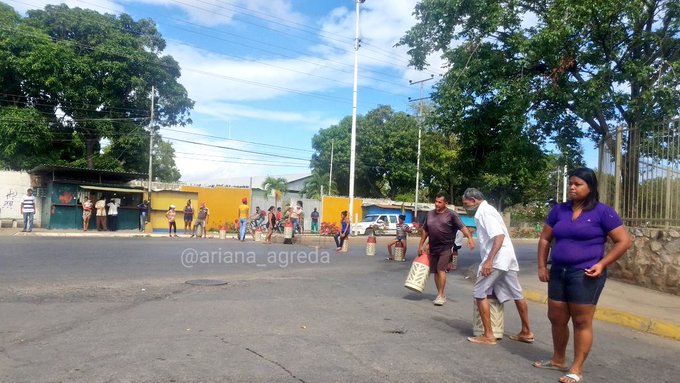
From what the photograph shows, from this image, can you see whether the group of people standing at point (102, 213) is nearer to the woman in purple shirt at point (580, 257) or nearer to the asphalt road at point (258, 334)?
the asphalt road at point (258, 334)

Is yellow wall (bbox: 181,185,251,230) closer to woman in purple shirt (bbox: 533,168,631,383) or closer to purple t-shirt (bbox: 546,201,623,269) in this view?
woman in purple shirt (bbox: 533,168,631,383)

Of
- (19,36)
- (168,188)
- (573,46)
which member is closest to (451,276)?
(573,46)

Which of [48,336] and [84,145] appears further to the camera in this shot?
[84,145]

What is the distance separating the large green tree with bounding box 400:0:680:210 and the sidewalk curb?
12.9 ft

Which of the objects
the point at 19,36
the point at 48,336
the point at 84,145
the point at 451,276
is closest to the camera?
the point at 48,336

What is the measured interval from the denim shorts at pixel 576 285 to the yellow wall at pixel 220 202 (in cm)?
3093

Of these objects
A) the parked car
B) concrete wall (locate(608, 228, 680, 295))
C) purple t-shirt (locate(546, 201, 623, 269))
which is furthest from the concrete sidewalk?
the parked car

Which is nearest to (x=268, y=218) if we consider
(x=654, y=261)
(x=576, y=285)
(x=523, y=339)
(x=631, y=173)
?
(x=631, y=173)

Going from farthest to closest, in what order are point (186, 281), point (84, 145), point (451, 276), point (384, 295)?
1. point (84, 145)
2. point (451, 276)
3. point (186, 281)
4. point (384, 295)

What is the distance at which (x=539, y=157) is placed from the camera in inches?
579

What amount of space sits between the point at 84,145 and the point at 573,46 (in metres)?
32.6

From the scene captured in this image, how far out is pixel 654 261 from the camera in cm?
1034

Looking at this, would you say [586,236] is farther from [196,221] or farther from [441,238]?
[196,221]

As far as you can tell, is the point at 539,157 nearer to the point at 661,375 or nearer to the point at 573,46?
the point at 573,46
